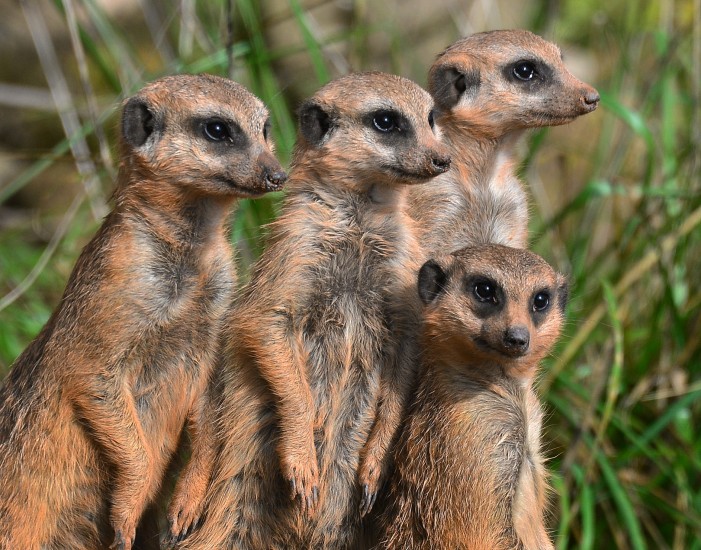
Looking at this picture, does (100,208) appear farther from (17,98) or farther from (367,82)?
(367,82)

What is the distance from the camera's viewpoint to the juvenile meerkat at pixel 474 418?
3.12 meters

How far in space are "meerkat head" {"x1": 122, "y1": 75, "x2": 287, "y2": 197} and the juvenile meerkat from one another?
0.62 m

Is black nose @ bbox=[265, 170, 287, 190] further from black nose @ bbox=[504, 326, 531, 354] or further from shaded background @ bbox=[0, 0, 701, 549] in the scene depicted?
shaded background @ bbox=[0, 0, 701, 549]

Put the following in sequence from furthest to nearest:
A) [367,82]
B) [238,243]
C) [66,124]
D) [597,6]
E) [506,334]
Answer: [597,6] → [66,124] → [238,243] → [367,82] → [506,334]

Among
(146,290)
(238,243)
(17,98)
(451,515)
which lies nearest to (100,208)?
(238,243)

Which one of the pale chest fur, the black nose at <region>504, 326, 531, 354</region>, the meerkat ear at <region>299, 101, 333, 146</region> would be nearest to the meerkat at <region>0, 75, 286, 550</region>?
the meerkat ear at <region>299, 101, 333, 146</region>

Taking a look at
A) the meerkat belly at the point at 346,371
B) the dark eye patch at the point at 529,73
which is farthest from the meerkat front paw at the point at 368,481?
the dark eye patch at the point at 529,73

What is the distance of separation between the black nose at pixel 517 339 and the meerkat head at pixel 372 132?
1.79ft

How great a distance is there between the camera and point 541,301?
10.6 ft

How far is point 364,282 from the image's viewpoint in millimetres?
3354

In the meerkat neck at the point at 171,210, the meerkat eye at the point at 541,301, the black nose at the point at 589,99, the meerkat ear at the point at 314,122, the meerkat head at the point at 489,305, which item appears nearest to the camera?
the meerkat head at the point at 489,305

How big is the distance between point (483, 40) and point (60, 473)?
203 cm

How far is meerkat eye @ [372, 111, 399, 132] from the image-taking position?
3338 mm

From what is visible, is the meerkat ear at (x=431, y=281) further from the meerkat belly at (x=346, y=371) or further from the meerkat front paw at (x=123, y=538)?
the meerkat front paw at (x=123, y=538)
